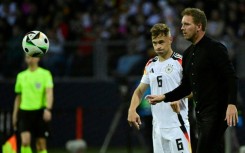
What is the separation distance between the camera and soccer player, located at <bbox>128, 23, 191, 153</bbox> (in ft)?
32.3

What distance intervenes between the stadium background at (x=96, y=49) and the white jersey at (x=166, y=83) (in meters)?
6.45

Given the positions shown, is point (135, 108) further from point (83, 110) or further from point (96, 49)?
point (96, 49)

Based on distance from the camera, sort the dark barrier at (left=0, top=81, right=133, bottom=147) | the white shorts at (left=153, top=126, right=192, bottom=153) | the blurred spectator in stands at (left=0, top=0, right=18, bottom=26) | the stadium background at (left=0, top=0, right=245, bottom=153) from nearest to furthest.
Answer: the white shorts at (left=153, top=126, right=192, bottom=153) → the dark barrier at (left=0, top=81, right=133, bottom=147) → the stadium background at (left=0, top=0, right=245, bottom=153) → the blurred spectator in stands at (left=0, top=0, right=18, bottom=26)

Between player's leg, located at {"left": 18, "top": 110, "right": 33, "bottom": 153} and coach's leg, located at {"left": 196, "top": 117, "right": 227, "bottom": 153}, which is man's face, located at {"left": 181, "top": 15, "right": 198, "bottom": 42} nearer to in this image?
coach's leg, located at {"left": 196, "top": 117, "right": 227, "bottom": 153}

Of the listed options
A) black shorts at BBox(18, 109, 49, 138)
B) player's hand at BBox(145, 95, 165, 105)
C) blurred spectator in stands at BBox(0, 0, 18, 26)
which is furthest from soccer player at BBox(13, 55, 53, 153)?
blurred spectator in stands at BBox(0, 0, 18, 26)

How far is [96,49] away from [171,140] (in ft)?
28.6

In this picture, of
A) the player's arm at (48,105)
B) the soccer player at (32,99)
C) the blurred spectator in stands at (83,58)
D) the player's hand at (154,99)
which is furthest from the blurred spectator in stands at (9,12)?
the player's hand at (154,99)

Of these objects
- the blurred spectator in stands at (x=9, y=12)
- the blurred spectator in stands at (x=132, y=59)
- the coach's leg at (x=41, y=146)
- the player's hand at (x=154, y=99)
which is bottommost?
the coach's leg at (x=41, y=146)

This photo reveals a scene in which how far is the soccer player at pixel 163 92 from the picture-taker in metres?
9.84

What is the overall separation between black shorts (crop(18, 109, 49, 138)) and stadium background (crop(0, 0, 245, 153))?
2.64 meters

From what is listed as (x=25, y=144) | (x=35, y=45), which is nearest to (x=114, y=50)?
(x=25, y=144)

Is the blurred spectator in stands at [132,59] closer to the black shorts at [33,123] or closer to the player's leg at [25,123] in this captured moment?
the black shorts at [33,123]

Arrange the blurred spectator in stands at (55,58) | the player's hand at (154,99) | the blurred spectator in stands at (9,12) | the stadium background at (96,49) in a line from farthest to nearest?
the blurred spectator in stands at (9,12), the blurred spectator in stands at (55,58), the stadium background at (96,49), the player's hand at (154,99)

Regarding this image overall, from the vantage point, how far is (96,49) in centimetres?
1833
